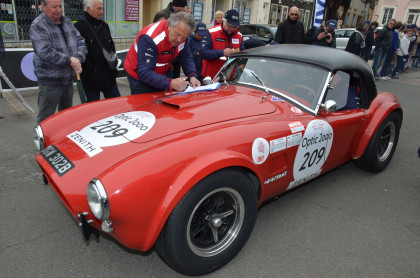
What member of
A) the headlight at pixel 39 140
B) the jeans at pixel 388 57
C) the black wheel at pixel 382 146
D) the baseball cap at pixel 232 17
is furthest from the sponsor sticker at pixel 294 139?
the jeans at pixel 388 57

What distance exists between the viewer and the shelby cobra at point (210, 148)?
5.77 feet

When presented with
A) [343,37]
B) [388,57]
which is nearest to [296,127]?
[388,57]

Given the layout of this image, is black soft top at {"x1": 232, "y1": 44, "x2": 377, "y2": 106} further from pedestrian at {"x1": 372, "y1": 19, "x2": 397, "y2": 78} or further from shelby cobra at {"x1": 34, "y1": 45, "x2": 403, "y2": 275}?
pedestrian at {"x1": 372, "y1": 19, "x2": 397, "y2": 78}

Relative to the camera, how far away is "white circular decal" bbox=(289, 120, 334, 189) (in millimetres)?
2512

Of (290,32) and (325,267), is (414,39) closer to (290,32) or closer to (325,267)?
(290,32)

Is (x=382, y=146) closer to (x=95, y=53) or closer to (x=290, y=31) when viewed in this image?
(x=290, y=31)

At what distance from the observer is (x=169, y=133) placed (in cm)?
213

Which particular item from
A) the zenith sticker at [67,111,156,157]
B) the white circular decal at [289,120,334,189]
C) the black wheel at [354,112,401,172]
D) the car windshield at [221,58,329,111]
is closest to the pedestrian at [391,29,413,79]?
the black wheel at [354,112,401,172]

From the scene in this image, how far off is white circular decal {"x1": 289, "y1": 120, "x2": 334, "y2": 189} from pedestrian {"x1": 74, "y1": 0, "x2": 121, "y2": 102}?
2.56 metres

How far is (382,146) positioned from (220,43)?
2.53 m

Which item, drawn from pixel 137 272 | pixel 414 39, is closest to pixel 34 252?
pixel 137 272

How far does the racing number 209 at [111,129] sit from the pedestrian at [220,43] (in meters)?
2.31

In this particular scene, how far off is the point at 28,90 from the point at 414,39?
13.9m

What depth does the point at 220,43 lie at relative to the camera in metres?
4.50
